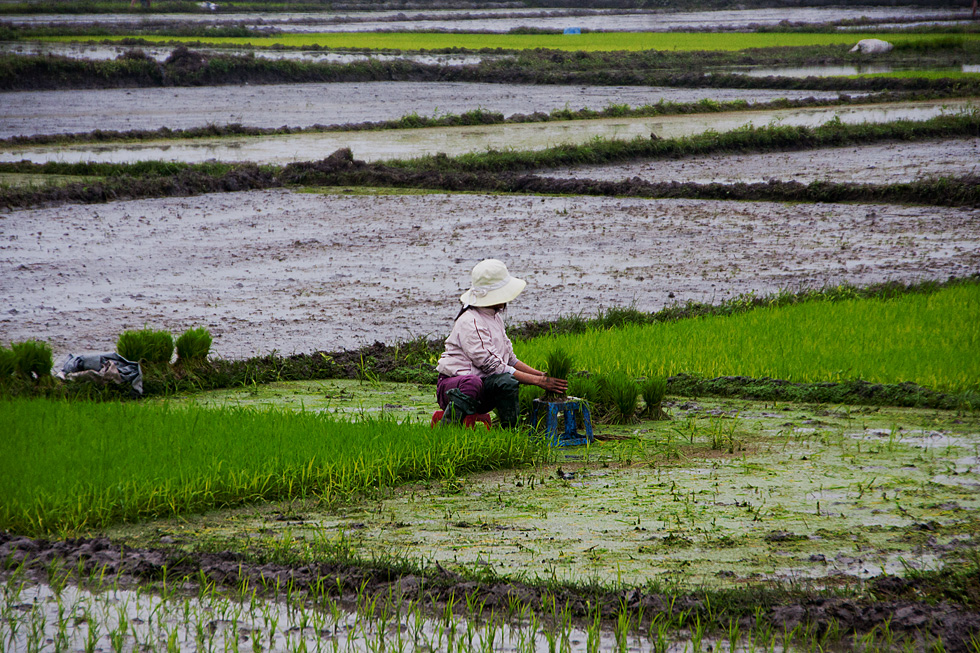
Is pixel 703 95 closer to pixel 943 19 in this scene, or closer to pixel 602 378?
pixel 602 378

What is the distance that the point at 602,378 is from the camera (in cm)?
563

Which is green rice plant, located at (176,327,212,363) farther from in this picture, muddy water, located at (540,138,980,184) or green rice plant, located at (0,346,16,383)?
muddy water, located at (540,138,980,184)

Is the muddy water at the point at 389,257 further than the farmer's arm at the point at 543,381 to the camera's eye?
Yes

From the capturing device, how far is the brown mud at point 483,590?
2.91 m

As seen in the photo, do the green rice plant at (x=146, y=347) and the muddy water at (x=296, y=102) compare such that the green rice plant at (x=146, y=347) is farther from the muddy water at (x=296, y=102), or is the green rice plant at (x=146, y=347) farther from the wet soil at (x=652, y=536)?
the muddy water at (x=296, y=102)

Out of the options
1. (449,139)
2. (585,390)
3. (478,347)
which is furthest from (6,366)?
(449,139)

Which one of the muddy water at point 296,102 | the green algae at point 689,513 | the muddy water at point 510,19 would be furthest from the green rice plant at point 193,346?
the muddy water at point 510,19

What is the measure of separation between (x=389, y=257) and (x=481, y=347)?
5.85m

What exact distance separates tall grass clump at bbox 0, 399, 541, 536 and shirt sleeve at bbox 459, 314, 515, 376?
32 cm

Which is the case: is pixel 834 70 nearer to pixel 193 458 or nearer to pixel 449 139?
pixel 449 139

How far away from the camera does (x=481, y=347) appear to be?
4922mm

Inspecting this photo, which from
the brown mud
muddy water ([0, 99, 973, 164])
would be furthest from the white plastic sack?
the brown mud

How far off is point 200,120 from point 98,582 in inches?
754

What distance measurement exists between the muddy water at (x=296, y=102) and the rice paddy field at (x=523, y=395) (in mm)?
815
